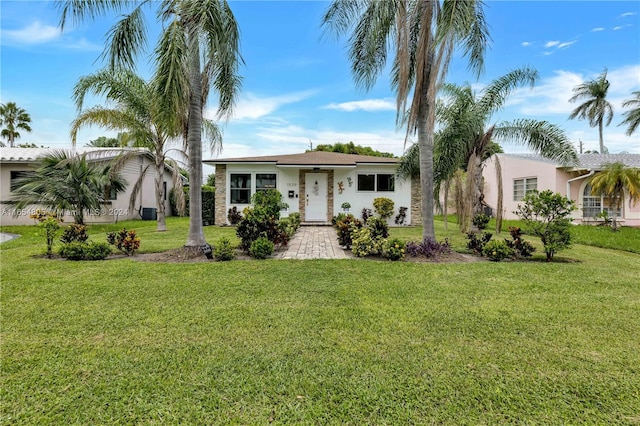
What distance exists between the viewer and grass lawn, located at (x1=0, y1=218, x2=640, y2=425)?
6.86ft

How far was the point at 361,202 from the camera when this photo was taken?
590 inches

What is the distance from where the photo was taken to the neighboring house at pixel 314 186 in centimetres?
1474

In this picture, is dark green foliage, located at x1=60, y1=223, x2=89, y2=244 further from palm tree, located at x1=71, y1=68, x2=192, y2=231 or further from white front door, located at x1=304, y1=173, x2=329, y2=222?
white front door, located at x1=304, y1=173, x2=329, y2=222

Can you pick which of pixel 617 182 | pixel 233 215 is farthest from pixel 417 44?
pixel 617 182

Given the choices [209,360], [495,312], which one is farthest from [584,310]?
[209,360]

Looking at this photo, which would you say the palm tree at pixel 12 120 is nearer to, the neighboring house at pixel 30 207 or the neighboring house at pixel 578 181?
the neighboring house at pixel 30 207

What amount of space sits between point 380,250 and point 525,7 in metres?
8.61

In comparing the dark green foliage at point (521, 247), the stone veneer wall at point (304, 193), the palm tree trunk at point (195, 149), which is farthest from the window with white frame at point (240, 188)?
the dark green foliage at point (521, 247)

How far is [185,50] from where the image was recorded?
566cm

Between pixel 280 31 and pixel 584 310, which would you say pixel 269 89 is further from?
pixel 584 310

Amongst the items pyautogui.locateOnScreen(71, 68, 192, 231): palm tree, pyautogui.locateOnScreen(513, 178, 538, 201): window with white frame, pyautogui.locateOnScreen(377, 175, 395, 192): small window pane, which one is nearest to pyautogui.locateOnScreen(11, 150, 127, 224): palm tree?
pyautogui.locateOnScreen(71, 68, 192, 231): palm tree

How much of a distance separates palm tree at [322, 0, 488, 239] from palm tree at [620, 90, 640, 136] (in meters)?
29.1

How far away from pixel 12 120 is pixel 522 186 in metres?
A: 43.3

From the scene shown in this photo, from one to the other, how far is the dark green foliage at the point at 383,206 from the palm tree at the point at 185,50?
918 cm
